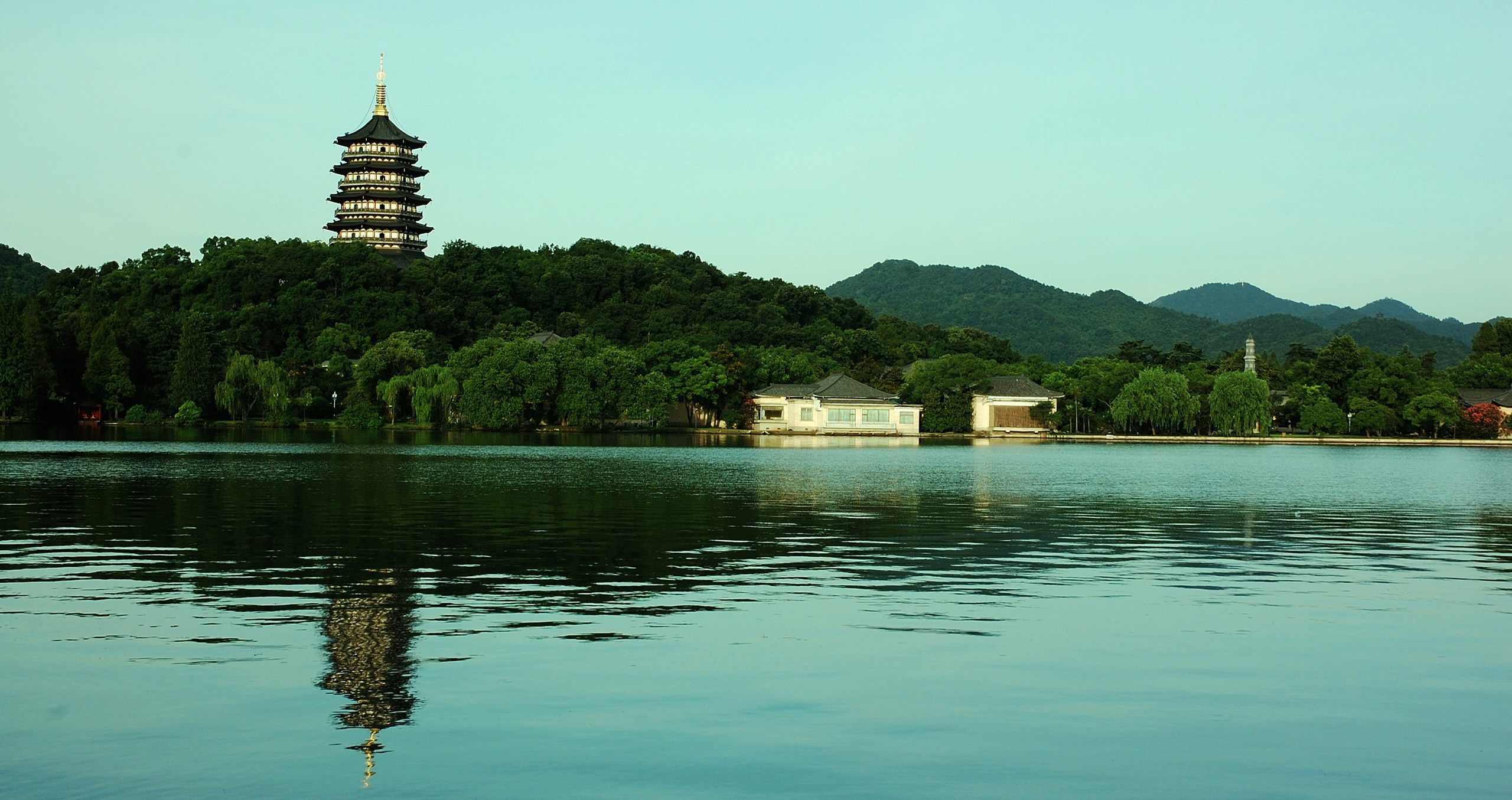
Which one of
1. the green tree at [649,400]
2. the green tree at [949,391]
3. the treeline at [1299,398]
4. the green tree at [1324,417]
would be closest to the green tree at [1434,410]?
the treeline at [1299,398]

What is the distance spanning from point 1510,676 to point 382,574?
997 cm

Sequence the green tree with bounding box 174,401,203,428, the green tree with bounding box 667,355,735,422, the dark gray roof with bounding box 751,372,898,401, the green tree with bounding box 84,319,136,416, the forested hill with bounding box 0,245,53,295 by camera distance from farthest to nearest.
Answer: the forested hill with bounding box 0,245,53,295 → the dark gray roof with bounding box 751,372,898,401 → the green tree with bounding box 667,355,735,422 → the green tree with bounding box 84,319,136,416 → the green tree with bounding box 174,401,203,428

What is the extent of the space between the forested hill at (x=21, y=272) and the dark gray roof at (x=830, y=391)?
2553 inches

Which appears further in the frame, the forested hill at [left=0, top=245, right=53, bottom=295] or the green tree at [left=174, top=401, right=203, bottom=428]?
the forested hill at [left=0, top=245, right=53, bottom=295]

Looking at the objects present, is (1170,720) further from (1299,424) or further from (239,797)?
(1299,424)

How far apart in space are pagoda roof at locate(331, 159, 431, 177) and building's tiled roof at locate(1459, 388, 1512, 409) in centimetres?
7398

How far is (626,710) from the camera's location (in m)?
7.36

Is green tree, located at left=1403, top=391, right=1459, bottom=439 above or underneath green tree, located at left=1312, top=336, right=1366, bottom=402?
underneath

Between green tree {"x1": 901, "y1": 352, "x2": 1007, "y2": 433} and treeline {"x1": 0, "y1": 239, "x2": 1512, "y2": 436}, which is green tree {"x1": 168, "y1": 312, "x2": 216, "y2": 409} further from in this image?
green tree {"x1": 901, "y1": 352, "x2": 1007, "y2": 433}

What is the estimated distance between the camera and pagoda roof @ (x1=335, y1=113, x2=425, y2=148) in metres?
95.7

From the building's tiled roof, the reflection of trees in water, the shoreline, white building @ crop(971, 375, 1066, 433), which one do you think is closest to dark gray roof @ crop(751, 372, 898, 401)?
the shoreline

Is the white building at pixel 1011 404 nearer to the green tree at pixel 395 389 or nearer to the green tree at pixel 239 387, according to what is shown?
the green tree at pixel 395 389

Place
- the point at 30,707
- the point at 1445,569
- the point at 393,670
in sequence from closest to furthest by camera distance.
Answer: the point at 30,707, the point at 393,670, the point at 1445,569

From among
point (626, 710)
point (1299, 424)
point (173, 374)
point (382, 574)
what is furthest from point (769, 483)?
point (1299, 424)
